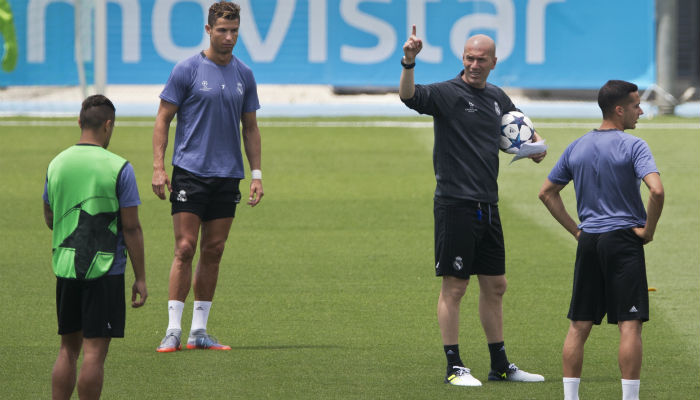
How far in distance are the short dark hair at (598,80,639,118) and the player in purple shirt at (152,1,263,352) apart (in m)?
2.69

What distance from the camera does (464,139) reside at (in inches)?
289

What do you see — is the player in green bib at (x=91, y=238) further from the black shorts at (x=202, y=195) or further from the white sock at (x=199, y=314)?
the white sock at (x=199, y=314)

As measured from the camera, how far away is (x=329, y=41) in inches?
902

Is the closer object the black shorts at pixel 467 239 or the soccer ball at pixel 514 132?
the black shorts at pixel 467 239

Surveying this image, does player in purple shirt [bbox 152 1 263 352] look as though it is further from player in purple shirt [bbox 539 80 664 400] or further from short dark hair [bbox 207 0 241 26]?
player in purple shirt [bbox 539 80 664 400]

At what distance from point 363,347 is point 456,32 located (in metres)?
15.3

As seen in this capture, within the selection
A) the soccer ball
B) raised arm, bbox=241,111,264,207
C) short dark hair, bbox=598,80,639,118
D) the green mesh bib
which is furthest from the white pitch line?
the green mesh bib

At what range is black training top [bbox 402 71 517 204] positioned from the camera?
7.31 metres

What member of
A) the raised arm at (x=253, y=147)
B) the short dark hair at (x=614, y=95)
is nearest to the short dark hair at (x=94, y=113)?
the raised arm at (x=253, y=147)

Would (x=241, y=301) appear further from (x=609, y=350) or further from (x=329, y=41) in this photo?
(x=329, y=41)

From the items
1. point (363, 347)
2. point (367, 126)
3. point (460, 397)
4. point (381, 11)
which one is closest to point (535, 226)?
point (363, 347)

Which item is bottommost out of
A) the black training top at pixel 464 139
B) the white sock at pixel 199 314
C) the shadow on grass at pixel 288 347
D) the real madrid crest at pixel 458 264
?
the shadow on grass at pixel 288 347

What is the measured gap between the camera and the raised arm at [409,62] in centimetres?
693

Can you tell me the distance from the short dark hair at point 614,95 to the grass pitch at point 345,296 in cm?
178
